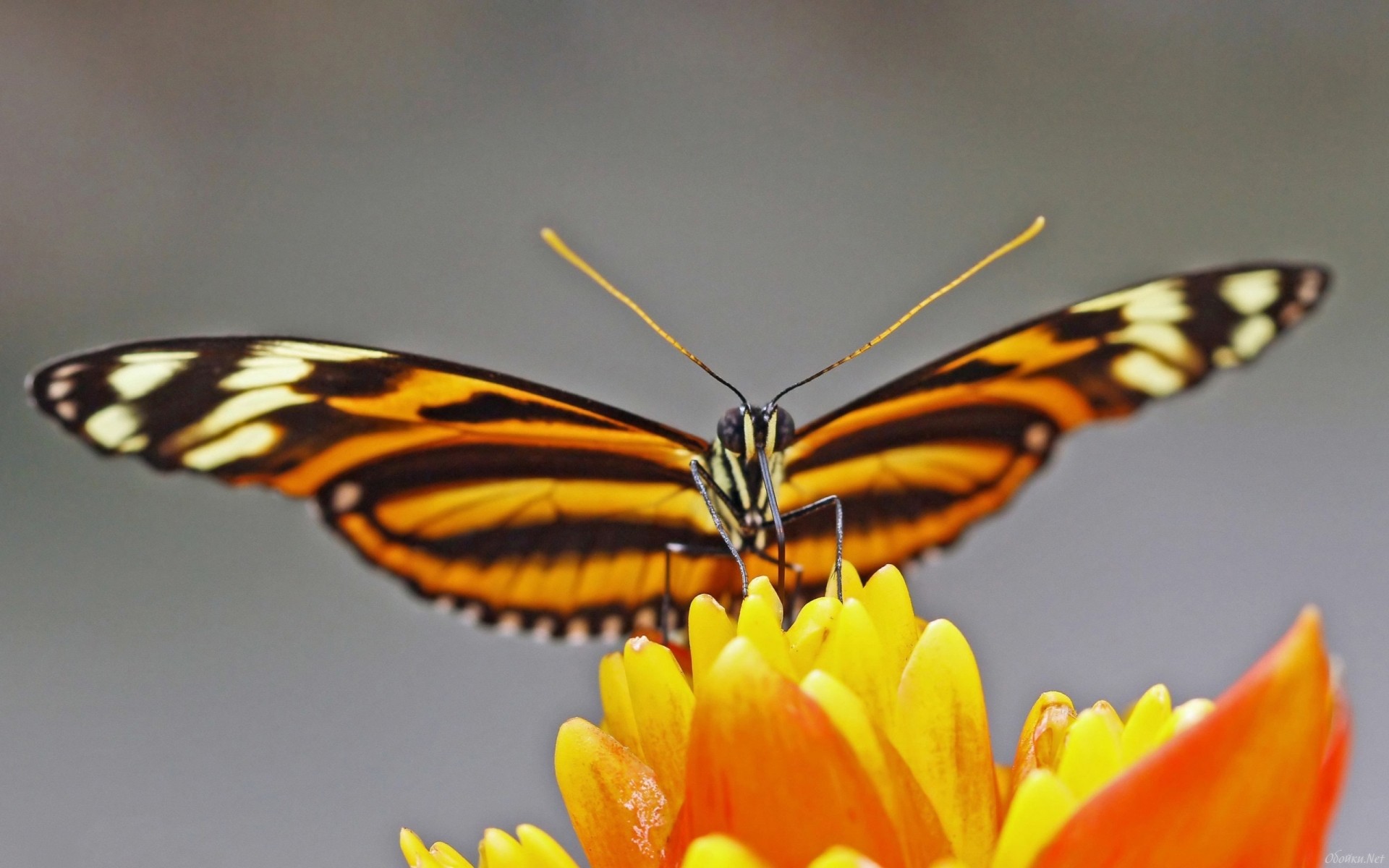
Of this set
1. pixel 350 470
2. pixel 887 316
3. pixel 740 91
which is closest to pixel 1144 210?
pixel 887 316

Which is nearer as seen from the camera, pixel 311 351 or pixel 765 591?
pixel 765 591

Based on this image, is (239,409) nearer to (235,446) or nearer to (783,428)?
(235,446)

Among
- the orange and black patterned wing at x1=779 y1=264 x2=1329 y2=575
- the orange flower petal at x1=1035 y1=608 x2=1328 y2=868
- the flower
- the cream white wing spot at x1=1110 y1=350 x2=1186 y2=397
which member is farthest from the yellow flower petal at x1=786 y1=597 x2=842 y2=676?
the cream white wing spot at x1=1110 y1=350 x2=1186 y2=397

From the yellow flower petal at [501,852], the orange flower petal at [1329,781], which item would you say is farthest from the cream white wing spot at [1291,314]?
the yellow flower petal at [501,852]

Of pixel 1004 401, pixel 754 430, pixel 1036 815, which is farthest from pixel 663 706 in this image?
pixel 1004 401

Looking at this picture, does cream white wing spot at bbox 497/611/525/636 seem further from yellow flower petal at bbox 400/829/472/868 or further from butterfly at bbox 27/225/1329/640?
yellow flower petal at bbox 400/829/472/868

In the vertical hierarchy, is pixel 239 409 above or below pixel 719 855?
above

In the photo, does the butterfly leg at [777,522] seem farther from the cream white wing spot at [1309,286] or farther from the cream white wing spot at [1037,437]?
the cream white wing spot at [1309,286]

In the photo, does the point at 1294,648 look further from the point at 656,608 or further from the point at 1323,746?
the point at 656,608
